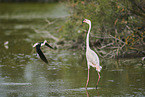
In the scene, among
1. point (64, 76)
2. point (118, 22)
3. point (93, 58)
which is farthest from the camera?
point (118, 22)

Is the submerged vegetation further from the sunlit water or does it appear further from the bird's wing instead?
the bird's wing

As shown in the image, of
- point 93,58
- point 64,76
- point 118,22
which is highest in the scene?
point 93,58

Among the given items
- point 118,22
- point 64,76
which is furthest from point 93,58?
Answer: point 118,22

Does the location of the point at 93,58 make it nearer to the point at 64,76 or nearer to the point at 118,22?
the point at 64,76

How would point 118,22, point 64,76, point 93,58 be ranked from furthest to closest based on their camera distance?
point 118,22
point 64,76
point 93,58

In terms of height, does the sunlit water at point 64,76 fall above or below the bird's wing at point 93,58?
below

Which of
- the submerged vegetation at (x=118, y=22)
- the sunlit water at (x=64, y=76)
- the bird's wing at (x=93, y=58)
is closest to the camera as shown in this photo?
the sunlit water at (x=64, y=76)

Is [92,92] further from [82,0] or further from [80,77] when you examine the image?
[82,0]

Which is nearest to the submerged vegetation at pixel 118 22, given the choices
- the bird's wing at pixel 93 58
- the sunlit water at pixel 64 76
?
the sunlit water at pixel 64 76

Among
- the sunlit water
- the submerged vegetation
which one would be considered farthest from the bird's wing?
the submerged vegetation

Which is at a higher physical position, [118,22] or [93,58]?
[93,58]

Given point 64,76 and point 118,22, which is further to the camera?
point 118,22

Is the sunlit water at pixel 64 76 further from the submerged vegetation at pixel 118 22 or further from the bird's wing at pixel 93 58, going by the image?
the bird's wing at pixel 93 58

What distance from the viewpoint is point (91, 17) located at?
12133 mm
